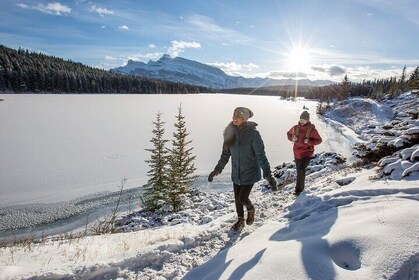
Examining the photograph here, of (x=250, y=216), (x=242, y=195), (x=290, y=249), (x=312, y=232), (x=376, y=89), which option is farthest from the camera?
(x=376, y=89)

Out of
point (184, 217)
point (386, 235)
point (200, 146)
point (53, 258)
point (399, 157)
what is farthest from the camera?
point (200, 146)

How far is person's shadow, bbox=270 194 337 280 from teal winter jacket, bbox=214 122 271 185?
3.73 feet

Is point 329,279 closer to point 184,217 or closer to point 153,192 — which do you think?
point 184,217

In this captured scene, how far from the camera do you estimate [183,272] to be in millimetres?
4309

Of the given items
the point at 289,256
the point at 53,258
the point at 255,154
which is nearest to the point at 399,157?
the point at 255,154

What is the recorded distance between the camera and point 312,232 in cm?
431

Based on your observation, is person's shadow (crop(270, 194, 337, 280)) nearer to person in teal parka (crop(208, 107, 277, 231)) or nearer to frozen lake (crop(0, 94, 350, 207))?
person in teal parka (crop(208, 107, 277, 231))

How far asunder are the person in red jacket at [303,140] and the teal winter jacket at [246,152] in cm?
274

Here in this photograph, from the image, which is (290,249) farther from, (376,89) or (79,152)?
(376,89)

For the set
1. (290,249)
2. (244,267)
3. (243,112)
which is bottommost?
(244,267)

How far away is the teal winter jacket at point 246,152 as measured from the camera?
18.4 feet

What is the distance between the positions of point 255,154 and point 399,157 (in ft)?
12.5

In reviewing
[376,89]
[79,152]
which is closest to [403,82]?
[376,89]

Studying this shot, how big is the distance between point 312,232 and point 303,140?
4.09 meters
